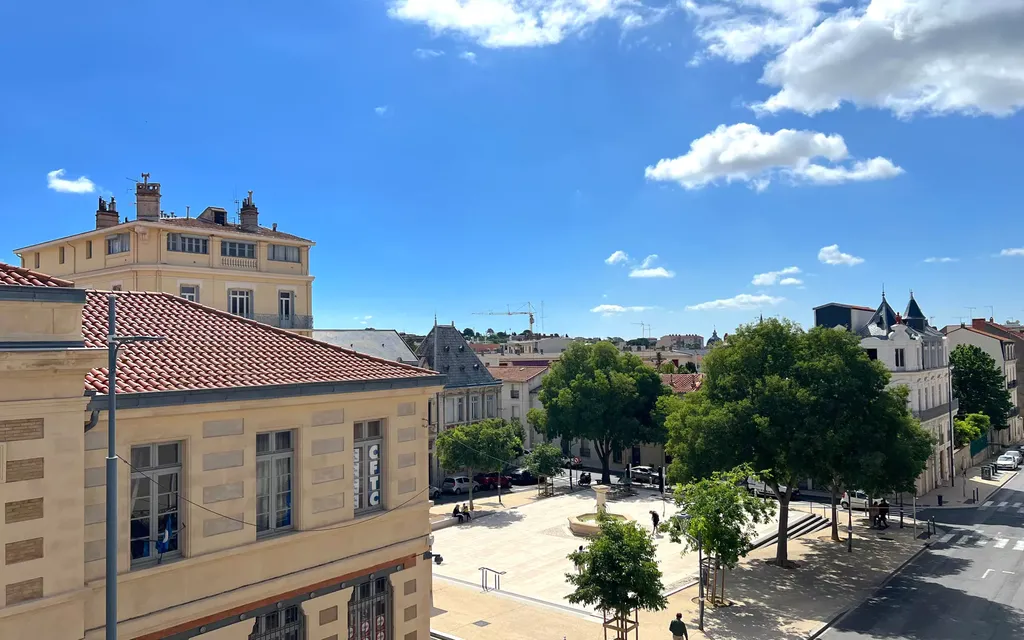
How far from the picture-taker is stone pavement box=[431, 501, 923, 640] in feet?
76.2

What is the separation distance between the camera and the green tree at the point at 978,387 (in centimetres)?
6309

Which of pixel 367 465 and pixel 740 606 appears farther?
pixel 740 606

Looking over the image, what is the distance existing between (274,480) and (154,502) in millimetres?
2318

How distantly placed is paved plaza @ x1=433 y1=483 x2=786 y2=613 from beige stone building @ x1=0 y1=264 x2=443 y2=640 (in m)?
13.0

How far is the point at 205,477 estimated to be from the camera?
42.2 ft

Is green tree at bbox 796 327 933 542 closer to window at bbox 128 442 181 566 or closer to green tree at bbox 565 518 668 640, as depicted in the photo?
green tree at bbox 565 518 668 640

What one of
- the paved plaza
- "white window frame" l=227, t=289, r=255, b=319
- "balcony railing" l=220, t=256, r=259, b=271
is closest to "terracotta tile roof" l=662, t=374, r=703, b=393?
the paved plaza

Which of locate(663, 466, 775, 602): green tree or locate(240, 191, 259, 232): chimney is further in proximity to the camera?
locate(240, 191, 259, 232): chimney

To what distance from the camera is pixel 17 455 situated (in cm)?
1010

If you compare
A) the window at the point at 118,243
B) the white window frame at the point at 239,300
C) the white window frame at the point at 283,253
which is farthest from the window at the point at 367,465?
the white window frame at the point at 283,253

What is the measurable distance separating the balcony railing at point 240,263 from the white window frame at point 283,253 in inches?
44.6

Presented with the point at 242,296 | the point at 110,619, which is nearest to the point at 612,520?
the point at 110,619

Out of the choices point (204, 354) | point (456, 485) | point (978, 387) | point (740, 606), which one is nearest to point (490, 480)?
point (456, 485)

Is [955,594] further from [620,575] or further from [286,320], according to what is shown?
[286,320]
